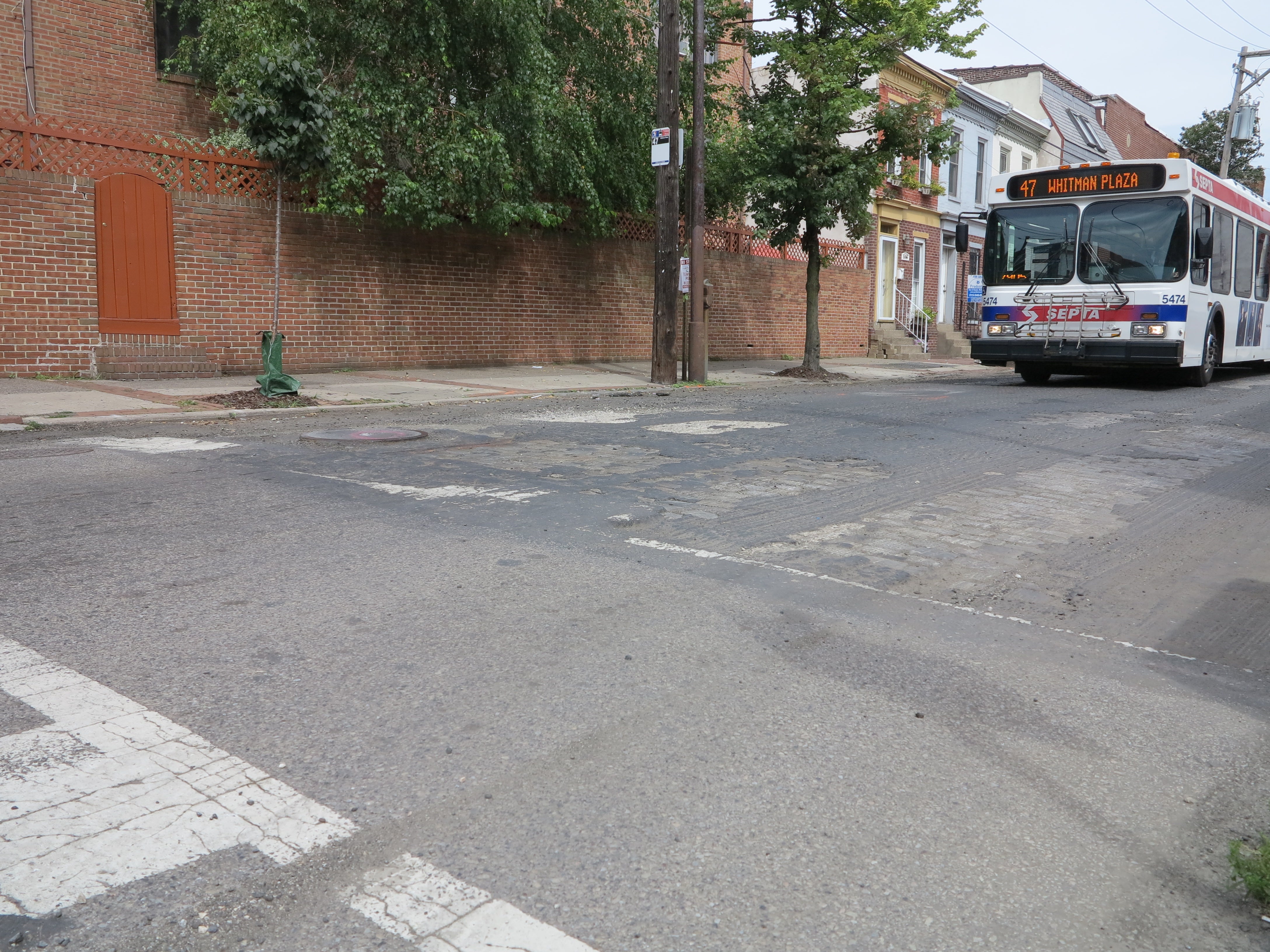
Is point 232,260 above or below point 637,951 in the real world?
above

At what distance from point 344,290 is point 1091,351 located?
11.6 meters

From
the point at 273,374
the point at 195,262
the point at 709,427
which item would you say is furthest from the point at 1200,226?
the point at 195,262

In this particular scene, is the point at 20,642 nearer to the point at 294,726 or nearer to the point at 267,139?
the point at 294,726

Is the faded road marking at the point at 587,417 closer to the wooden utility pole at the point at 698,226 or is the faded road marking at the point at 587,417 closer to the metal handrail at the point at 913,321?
the wooden utility pole at the point at 698,226

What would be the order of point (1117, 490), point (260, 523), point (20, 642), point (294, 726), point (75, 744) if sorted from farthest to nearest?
point (1117, 490) < point (260, 523) < point (20, 642) < point (294, 726) < point (75, 744)

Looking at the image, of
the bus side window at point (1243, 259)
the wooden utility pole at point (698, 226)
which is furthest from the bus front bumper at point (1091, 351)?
the wooden utility pole at point (698, 226)

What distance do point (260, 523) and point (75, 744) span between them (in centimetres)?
289

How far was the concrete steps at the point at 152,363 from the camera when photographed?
13516 millimetres

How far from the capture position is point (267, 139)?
39.4ft

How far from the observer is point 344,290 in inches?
642

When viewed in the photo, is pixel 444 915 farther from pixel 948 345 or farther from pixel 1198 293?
pixel 948 345

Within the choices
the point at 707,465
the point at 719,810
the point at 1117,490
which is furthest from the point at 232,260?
the point at 719,810

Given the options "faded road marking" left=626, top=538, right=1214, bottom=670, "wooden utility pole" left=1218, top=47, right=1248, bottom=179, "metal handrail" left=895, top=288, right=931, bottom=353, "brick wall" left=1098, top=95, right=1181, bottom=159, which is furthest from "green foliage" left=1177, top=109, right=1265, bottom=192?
"faded road marking" left=626, top=538, right=1214, bottom=670

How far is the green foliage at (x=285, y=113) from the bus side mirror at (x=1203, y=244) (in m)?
12.3
